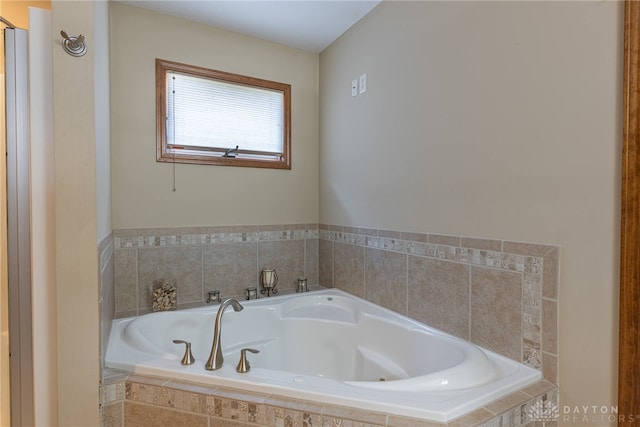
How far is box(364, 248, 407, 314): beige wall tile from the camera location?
6.07ft

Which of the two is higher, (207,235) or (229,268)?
(207,235)

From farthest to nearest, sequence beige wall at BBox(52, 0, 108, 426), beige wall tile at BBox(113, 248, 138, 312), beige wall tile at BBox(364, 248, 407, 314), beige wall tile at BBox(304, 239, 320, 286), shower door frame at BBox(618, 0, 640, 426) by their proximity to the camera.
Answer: beige wall tile at BBox(304, 239, 320, 286) < beige wall tile at BBox(113, 248, 138, 312) < beige wall tile at BBox(364, 248, 407, 314) < beige wall at BBox(52, 0, 108, 426) < shower door frame at BBox(618, 0, 640, 426)

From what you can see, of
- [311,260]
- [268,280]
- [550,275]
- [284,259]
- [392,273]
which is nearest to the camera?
[550,275]

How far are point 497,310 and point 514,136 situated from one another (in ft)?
2.42

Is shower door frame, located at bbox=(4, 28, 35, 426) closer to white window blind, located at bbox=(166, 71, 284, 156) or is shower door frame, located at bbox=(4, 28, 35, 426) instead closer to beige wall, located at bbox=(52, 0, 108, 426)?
beige wall, located at bbox=(52, 0, 108, 426)

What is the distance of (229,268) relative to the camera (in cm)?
233

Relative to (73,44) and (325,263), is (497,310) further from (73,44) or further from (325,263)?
(73,44)

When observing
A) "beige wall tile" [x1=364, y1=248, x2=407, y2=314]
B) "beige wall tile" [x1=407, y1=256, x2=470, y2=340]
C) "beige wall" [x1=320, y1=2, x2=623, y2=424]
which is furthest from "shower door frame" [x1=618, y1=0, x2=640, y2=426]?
"beige wall tile" [x1=364, y1=248, x2=407, y2=314]

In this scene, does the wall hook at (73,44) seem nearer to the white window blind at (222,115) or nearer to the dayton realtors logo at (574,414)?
the white window blind at (222,115)

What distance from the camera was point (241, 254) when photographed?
2.37 metres

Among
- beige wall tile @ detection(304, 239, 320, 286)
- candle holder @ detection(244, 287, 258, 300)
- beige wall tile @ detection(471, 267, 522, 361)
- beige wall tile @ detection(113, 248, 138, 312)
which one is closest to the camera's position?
beige wall tile @ detection(471, 267, 522, 361)

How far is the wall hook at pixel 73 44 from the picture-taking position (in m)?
1.07

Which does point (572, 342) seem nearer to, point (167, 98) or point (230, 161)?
point (230, 161)

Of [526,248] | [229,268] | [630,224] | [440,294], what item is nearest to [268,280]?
[229,268]
